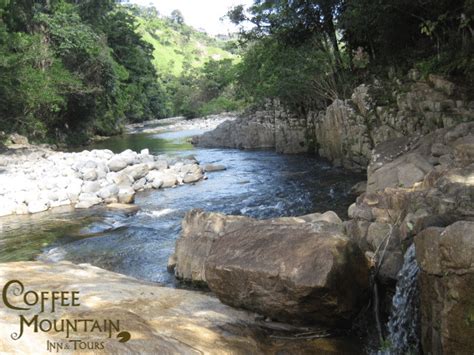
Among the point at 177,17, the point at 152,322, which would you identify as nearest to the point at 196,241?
the point at 152,322

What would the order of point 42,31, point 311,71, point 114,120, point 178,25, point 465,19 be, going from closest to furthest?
point 465,19 < point 311,71 < point 42,31 < point 114,120 < point 178,25

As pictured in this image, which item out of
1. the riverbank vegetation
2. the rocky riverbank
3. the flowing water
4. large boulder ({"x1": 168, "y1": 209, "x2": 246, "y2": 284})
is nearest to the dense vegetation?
the riverbank vegetation

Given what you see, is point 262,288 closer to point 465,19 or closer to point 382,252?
point 382,252

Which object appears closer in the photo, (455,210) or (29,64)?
(455,210)

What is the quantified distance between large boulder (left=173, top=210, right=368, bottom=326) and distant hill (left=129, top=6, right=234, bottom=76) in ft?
295

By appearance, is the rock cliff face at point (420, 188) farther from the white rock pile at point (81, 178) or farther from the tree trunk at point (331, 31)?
the white rock pile at point (81, 178)

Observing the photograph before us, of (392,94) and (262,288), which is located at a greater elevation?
(392,94)

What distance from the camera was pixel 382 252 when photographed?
523 cm

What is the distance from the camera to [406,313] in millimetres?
4469

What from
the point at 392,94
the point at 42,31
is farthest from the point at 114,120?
the point at 392,94

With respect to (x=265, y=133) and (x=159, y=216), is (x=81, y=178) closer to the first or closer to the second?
(x=159, y=216)

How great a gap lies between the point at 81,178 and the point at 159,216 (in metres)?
5.35

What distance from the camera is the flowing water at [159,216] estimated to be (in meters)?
8.48

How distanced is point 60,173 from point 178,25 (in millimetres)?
140247
